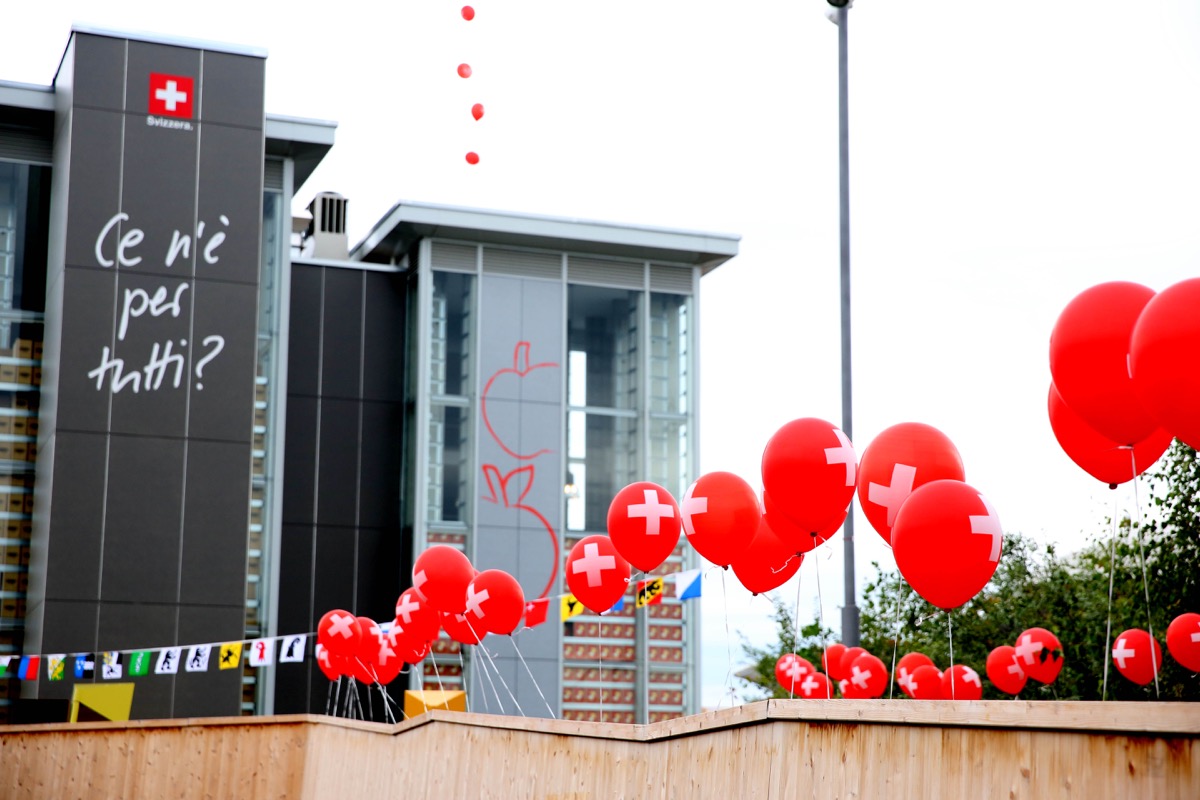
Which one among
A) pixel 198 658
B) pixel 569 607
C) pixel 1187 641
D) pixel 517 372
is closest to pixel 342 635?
pixel 569 607

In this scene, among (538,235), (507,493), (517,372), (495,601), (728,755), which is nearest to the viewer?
(728,755)

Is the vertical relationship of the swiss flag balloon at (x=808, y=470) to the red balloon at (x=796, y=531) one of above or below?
above

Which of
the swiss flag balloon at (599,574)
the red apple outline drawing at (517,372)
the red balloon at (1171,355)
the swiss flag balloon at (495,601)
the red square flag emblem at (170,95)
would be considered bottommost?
the swiss flag balloon at (495,601)

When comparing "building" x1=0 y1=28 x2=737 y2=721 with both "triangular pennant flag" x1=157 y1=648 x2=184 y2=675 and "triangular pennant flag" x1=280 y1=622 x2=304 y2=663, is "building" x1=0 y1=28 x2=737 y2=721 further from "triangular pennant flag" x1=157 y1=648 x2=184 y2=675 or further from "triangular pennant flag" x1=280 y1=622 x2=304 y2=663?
"triangular pennant flag" x1=280 y1=622 x2=304 y2=663

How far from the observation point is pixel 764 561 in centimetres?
1116

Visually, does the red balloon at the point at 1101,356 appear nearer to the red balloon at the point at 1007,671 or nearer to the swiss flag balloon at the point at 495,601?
the swiss flag balloon at the point at 495,601

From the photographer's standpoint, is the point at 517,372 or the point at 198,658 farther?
the point at 517,372

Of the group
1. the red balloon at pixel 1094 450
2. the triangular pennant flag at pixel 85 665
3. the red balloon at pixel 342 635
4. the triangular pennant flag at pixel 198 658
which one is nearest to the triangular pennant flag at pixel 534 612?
the red balloon at pixel 342 635

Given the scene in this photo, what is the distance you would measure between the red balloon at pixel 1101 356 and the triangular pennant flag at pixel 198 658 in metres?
15.7

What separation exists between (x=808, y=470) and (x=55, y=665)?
14.6 metres

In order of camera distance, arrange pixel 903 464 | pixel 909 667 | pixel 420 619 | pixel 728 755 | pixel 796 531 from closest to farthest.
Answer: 1. pixel 728 755
2. pixel 903 464
3. pixel 796 531
4. pixel 420 619
5. pixel 909 667

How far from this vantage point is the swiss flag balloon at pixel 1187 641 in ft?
39.4

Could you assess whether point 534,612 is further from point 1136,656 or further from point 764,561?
point 764,561

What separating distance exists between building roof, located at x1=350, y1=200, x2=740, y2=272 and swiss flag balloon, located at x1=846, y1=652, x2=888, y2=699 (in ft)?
36.0
